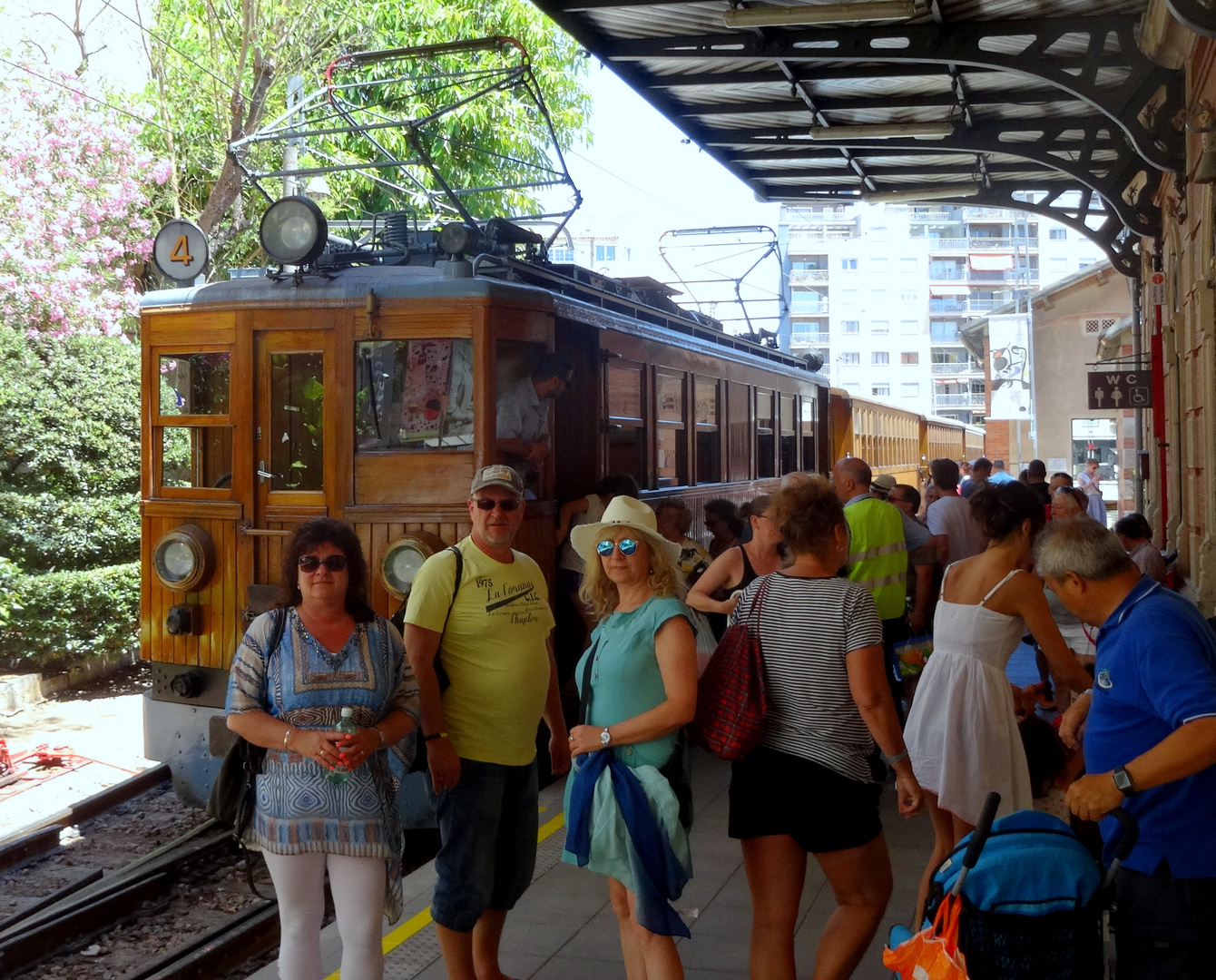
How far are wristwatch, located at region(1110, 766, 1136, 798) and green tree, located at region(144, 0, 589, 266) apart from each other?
12.9 meters

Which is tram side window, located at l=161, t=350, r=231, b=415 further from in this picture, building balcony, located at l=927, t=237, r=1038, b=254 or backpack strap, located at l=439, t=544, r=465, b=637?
building balcony, located at l=927, t=237, r=1038, b=254

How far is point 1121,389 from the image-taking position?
12.3m

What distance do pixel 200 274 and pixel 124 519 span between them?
6.79 m

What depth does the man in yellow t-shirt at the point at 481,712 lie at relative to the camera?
3758mm

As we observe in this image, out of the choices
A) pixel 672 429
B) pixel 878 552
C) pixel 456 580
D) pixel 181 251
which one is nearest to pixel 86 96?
pixel 181 251

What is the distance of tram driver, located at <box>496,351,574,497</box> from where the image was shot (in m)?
6.50

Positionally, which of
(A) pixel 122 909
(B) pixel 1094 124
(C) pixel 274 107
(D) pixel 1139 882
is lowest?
(A) pixel 122 909

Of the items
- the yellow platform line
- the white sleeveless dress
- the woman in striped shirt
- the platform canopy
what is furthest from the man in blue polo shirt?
the platform canopy

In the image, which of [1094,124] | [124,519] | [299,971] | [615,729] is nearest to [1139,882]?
[615,729]

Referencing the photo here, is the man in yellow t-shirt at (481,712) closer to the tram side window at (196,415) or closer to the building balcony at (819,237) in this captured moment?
the tram side window at (196,415)

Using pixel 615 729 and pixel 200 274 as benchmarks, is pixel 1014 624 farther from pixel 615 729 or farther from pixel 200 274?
pixel 200 274

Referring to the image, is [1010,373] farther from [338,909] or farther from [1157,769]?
[1157,769]

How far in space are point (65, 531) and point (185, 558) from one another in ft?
23.2

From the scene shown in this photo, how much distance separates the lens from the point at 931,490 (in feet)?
39.6
